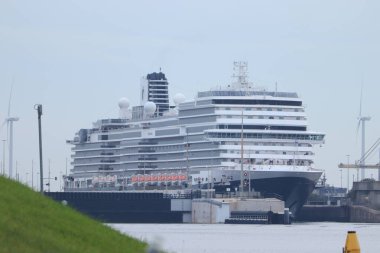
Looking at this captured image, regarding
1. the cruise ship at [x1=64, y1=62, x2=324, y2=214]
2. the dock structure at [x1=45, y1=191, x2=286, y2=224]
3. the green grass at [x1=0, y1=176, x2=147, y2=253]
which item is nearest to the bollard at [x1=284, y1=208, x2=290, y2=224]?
the dock structure at [x1=45, y1=191, x2=286, y2=224]

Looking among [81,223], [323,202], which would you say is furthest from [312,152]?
[81,223]

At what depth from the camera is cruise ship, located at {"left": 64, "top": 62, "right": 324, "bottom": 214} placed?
422 ft

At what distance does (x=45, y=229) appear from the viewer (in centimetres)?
1873

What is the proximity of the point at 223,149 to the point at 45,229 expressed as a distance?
374 ft

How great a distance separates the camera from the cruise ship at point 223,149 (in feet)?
422

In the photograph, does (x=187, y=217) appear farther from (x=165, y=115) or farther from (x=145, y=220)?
(x=165, y=115)

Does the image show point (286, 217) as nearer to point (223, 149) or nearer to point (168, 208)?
point (168, 208)

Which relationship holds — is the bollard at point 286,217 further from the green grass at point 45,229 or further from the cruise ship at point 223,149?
the green grass at point 45,229

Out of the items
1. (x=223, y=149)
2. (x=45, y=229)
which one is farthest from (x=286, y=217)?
(x=45, y=229)

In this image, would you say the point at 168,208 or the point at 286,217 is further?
the point at 168,208

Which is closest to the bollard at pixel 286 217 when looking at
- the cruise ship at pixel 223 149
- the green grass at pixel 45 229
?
the cruise ship at pixel 223 149

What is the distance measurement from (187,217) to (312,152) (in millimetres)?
17166

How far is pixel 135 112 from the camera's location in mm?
156000

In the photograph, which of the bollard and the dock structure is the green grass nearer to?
the bollard
